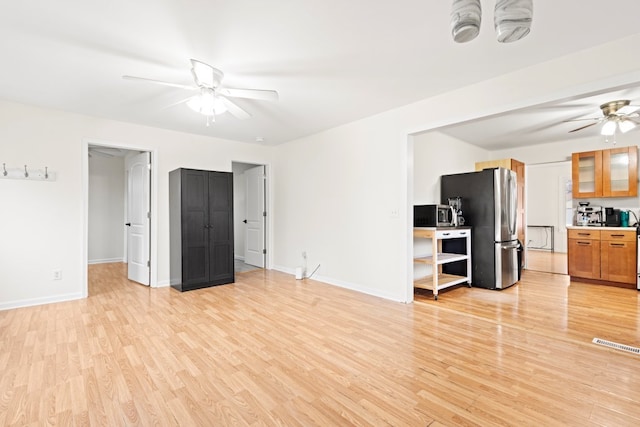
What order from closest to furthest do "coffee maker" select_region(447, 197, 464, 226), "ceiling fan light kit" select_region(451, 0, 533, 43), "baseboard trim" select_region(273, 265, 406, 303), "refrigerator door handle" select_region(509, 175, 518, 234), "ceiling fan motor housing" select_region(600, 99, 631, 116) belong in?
"ceiling fan light kit" select_region(451, 0, 533, 43) < "ceiling fan motor housing" select_region(600, 99, 631, 116) < "baseboard trim" select_region(273, 265, 406, 303) < "coffee maker" select_region(447, 197, 464, 226) < "refrigerator door handle" select_region(509, 175, 518, 234)

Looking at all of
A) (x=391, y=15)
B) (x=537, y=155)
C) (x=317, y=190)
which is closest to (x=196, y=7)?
(x=391, y=15)

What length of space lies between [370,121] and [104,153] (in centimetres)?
605

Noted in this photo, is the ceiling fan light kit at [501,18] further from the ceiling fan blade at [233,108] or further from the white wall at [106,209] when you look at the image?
the white wall at [106,209]

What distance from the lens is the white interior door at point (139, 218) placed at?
466 centimetres

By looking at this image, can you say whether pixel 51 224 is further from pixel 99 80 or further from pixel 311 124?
pixel 311 124

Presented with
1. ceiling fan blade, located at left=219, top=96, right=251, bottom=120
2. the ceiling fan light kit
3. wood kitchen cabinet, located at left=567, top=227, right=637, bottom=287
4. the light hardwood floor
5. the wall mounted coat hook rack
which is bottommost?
the light hardwood floor

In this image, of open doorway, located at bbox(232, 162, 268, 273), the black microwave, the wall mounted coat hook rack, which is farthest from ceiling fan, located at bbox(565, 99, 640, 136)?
the wall mounted coat hook rack

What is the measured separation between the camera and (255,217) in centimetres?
629

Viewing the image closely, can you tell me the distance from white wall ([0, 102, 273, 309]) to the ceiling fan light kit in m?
4.64

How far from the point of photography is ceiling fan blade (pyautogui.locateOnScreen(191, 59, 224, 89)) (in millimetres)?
2333

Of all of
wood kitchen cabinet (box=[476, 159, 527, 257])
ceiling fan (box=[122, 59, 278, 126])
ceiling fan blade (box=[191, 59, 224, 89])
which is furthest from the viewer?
wood kitchen cabinet (box=[476, 159, 527, 257])

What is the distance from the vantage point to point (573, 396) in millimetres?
1831

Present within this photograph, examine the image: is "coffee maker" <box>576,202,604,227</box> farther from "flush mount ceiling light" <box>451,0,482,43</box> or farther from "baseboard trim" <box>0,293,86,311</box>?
"baseboard trim" <box>0,293,86,311</box>

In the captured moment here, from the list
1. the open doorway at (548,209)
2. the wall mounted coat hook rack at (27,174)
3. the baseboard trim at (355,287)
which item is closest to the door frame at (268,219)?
the baseboard trim at (355,287)
